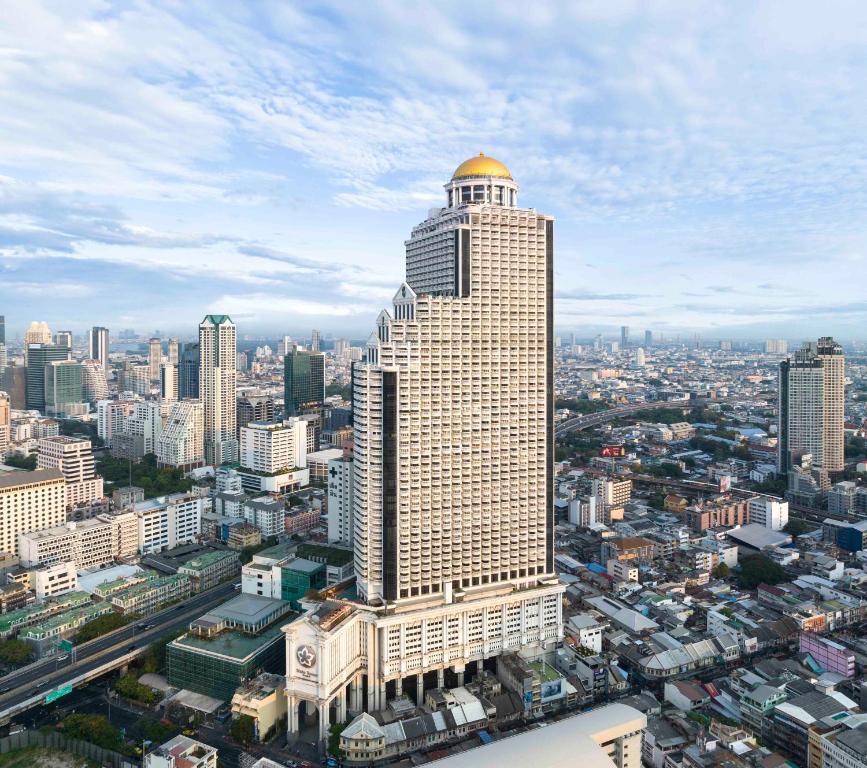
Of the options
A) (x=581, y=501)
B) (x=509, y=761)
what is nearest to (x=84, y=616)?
(x=509, y=761)

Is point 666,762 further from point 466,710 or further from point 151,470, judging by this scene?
point 151,470

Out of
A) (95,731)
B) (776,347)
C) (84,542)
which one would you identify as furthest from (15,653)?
(776,347)

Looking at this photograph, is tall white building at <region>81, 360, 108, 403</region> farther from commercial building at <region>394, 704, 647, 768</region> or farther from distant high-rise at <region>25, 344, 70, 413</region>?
commercial building at <region>394, 704, 647, 768</region>

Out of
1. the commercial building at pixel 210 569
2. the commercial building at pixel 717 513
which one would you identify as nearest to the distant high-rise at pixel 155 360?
the commercial building at pixel 210 569

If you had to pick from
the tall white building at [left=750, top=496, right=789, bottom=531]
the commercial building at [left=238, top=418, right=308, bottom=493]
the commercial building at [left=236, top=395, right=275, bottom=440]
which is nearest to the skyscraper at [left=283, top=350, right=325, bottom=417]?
the commercial building at [left=236, top=395, right=275, bottom=440]

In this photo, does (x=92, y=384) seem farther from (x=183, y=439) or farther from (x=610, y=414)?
(x=610, y=414)

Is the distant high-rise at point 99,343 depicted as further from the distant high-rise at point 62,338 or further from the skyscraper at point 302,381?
the skyscraper at point 302,381
